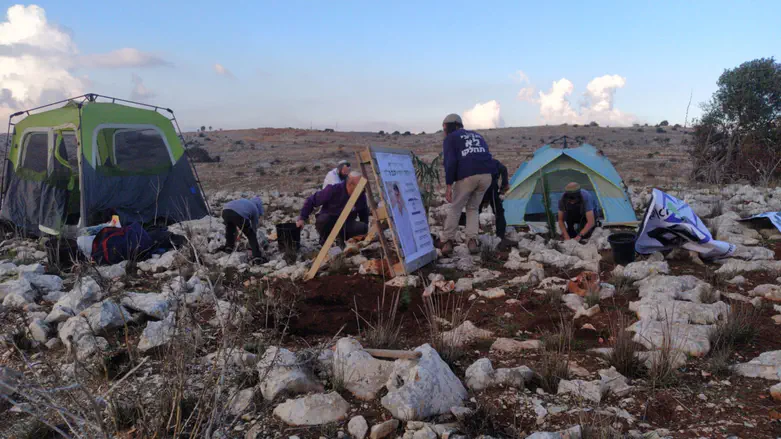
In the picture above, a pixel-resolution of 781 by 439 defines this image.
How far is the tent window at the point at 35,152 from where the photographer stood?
334 inches

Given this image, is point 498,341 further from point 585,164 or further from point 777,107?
point 777,107

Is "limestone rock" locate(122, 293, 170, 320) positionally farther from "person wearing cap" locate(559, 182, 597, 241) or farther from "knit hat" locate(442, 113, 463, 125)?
"person wearing cap" locate(559, 182, 597, 241)

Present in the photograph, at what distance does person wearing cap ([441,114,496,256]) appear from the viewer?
19.8 feet

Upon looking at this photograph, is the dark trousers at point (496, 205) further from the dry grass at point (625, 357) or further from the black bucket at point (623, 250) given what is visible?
the dry grass at point (625, 357)

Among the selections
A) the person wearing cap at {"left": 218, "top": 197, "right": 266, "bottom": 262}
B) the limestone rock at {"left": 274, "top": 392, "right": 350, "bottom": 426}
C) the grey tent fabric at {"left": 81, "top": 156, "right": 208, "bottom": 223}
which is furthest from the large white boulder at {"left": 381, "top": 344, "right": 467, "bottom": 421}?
the grey tent fabric at {"left": 81, "top": 156, "right": 208, "bottom": 223}

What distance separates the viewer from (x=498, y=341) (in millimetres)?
3523

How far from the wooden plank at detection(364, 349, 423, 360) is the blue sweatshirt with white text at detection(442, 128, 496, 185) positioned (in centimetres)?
327

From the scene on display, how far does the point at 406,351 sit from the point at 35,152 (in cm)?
830

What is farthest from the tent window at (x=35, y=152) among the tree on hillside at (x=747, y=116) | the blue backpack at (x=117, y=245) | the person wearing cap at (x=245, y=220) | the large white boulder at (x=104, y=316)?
the tree on hillside at (x=747, y=116)

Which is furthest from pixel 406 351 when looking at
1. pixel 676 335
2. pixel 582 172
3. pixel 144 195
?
pixel 144 195

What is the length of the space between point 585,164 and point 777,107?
11336 mm

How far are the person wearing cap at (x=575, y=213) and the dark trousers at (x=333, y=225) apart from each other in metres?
2.63

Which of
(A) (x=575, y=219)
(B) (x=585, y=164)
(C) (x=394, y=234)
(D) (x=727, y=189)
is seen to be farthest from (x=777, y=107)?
Answer: (C) (x=394, y=234)

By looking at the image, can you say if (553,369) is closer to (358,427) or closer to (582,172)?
(358,427)
